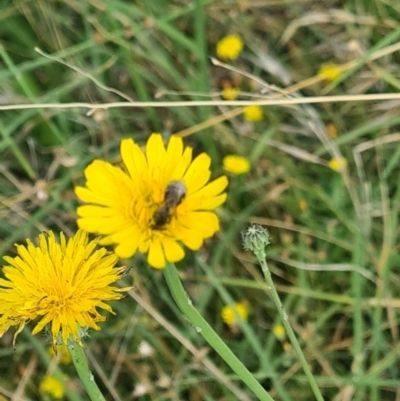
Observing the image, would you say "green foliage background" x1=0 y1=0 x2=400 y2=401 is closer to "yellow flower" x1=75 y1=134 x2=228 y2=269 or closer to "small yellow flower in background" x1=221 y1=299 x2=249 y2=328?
"small yellow flower in background" x1=221 y1=299 x2=249 y2=328

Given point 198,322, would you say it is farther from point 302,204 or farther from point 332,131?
point 332,131

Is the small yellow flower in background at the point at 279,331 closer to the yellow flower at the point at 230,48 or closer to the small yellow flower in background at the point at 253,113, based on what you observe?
the small yellow flower in background at the point at 253,113

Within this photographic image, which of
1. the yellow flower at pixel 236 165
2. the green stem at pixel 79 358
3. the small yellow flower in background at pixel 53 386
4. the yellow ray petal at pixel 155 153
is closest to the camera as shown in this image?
the green stem at pixel 79 358

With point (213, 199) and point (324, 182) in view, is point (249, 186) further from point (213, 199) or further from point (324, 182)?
point (213, 199)

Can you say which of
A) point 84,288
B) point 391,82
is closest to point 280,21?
point 391,82

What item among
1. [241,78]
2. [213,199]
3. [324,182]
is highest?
[213,199]

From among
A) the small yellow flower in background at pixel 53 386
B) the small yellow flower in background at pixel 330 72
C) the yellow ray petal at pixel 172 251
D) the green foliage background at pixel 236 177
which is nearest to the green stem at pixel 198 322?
the yellow ray petal at pixel 172 251
